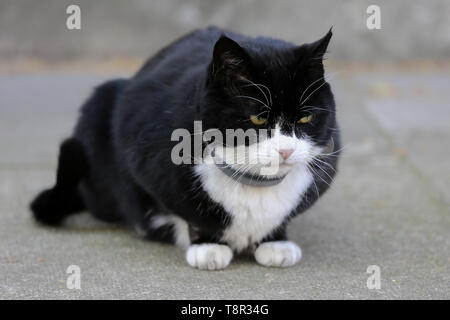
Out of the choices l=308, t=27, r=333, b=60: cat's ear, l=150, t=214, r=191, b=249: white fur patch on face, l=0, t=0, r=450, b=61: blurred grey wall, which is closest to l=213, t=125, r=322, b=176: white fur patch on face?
l=308, t=27, r=333, b=60: cat's ear

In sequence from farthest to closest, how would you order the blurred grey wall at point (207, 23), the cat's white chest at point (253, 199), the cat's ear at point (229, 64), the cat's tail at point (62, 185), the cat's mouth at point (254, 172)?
the blurred grey wall at point (207, 23) → the cat's tail at point (62, 185) → the cat's white chest at point (253, 199) → the cat's mouth at point (254, 172) → the cat's ear at point (229, 64)

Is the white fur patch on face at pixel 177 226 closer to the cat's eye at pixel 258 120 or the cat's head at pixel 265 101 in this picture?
the cat's head at pixel 265 101

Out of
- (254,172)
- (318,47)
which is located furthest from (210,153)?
(318,47)

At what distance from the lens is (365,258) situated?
2.82 meters

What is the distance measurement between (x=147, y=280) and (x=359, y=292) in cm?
77

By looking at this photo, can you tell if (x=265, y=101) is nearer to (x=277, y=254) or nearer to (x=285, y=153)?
(x=285, y=153)

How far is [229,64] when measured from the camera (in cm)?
234

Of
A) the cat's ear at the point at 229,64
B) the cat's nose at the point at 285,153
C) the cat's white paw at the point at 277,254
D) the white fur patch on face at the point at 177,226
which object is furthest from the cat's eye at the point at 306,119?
the white fur patch on face at the point at 177,226

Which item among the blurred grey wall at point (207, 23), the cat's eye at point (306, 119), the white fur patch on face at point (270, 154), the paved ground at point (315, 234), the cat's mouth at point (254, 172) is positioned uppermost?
the blurred grey wall at point (207, 23)

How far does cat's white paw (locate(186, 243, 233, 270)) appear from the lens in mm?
2639

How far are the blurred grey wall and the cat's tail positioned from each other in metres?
3.23

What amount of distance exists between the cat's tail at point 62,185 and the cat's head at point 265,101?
93 cm

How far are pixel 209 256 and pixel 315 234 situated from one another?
666 millimetres

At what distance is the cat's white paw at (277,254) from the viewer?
2.68 m
